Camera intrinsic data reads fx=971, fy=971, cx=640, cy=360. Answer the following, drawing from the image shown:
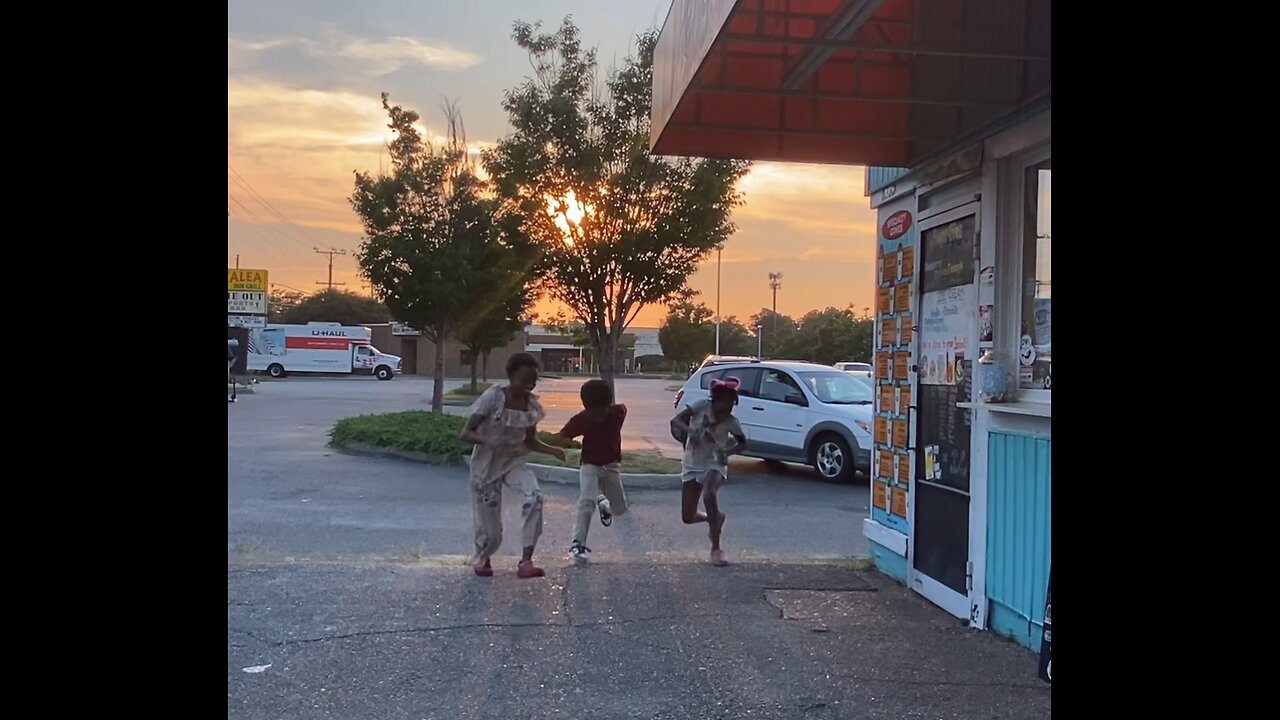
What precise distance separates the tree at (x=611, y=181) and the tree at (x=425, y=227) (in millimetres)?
5567

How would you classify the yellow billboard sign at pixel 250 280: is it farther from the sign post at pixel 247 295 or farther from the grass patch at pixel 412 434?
the grass patch at pixel 412 434

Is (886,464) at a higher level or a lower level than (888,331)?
lower

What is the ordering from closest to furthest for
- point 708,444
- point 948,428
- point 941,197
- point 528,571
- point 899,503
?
1. point 948,428
2. point 941,197
3. point 528,571
4. point 899,503
5. point 708,444

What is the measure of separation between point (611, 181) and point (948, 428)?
319 inches

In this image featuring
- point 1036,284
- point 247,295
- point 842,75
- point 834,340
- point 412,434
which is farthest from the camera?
point 834,340

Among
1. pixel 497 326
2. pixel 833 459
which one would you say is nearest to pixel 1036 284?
pixel 833 459

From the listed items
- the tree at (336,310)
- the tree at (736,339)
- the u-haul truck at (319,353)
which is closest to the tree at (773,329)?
the tree at (736,339)

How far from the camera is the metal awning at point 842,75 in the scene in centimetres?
465

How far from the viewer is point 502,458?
7.02m

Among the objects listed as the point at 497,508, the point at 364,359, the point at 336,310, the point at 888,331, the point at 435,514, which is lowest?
the point at 435,514

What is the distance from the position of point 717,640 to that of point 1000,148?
3.21m

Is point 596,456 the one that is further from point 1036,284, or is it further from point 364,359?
point 364,359
